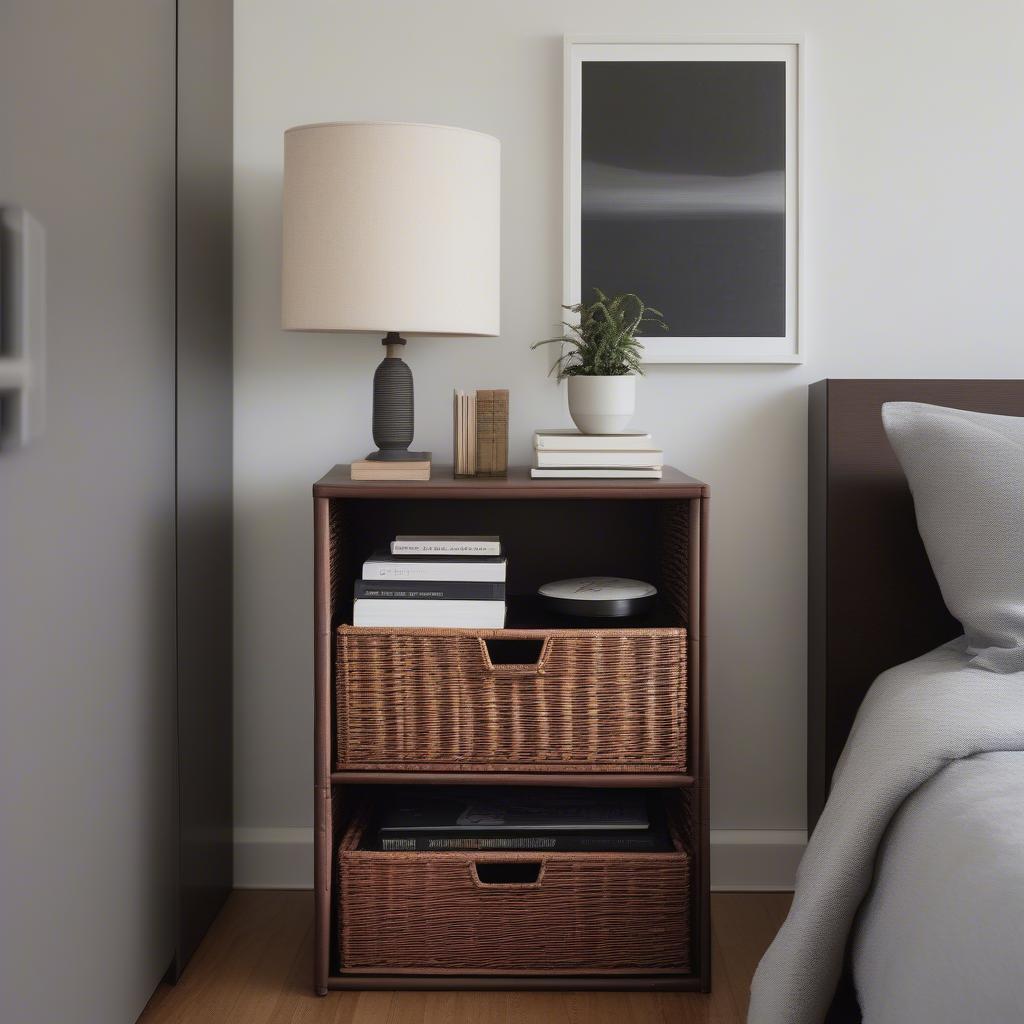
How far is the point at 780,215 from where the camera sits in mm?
2102

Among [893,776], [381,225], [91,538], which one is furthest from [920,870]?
[381,225]

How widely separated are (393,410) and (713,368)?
661 millimetres

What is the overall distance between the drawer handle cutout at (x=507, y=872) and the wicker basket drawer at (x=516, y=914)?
5 centimetres

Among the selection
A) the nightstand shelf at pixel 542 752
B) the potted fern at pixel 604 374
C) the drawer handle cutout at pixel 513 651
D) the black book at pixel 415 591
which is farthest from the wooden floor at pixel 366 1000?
the potted fern at pixel 604 374

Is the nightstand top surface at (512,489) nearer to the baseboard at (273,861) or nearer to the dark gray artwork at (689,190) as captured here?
the dark gray artwork at (689,190)

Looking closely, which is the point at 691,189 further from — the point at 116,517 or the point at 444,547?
the point at 116,517

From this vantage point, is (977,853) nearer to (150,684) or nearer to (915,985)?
(915,985)

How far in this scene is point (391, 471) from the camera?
1.80 metres

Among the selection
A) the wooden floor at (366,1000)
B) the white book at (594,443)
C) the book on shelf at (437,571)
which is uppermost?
the white book at (594,443)

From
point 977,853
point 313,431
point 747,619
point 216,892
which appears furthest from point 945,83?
point 216,892

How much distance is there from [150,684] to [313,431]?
0.66 metres

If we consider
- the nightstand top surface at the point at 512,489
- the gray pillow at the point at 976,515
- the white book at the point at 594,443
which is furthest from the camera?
the white book at the point at 594,443

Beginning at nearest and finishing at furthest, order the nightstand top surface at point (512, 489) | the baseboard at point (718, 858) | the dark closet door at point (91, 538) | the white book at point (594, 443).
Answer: the dark closet door at point (91, 538), the nightstand top surface at point (512, 489), the white book at point (594, 443), the baseboard at point (718, 858)

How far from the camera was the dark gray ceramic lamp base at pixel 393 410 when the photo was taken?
6.24ft
